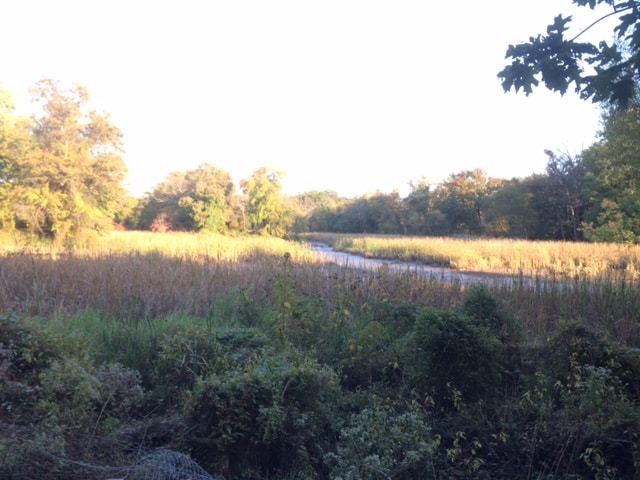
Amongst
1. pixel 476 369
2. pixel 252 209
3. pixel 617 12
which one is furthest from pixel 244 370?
pixel 252 209

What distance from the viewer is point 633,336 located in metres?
6.30

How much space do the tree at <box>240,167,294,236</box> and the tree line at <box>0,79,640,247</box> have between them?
0.09m

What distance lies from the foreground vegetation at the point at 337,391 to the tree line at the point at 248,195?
3163 millimetres

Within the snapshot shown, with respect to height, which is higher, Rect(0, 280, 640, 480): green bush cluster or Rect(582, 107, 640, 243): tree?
Rect(582, 107, 640, 243): tree

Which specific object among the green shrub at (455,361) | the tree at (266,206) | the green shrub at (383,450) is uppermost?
the tree at (266,206)

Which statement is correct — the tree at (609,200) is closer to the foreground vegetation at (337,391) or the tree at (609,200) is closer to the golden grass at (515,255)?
the golden grass at (515,255)

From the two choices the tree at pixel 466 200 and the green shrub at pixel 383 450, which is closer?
the green shrub at pixel 383 450

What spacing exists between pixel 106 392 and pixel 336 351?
9.00ft

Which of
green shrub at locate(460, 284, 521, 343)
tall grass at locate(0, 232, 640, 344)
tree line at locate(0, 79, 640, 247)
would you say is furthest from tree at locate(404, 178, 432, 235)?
green shrub at locate(460, 284, 521, 343)

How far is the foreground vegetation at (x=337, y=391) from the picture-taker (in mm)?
3869

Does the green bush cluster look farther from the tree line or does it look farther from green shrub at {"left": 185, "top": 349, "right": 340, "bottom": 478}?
the tree line

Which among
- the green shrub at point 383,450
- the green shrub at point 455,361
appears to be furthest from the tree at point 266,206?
the green shrub at point 383,450

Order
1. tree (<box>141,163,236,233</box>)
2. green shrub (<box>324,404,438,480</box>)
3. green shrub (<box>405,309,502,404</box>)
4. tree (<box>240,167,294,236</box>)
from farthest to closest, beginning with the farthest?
tree (<box>240,167,294,236</box>) → tree (<box>141,163,236,233</box>) → green shrub (<box>405,309,502,404</box>) → green shrub (<box>324,404,438,480</box>)

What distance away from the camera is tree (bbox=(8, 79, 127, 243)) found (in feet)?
85.5
